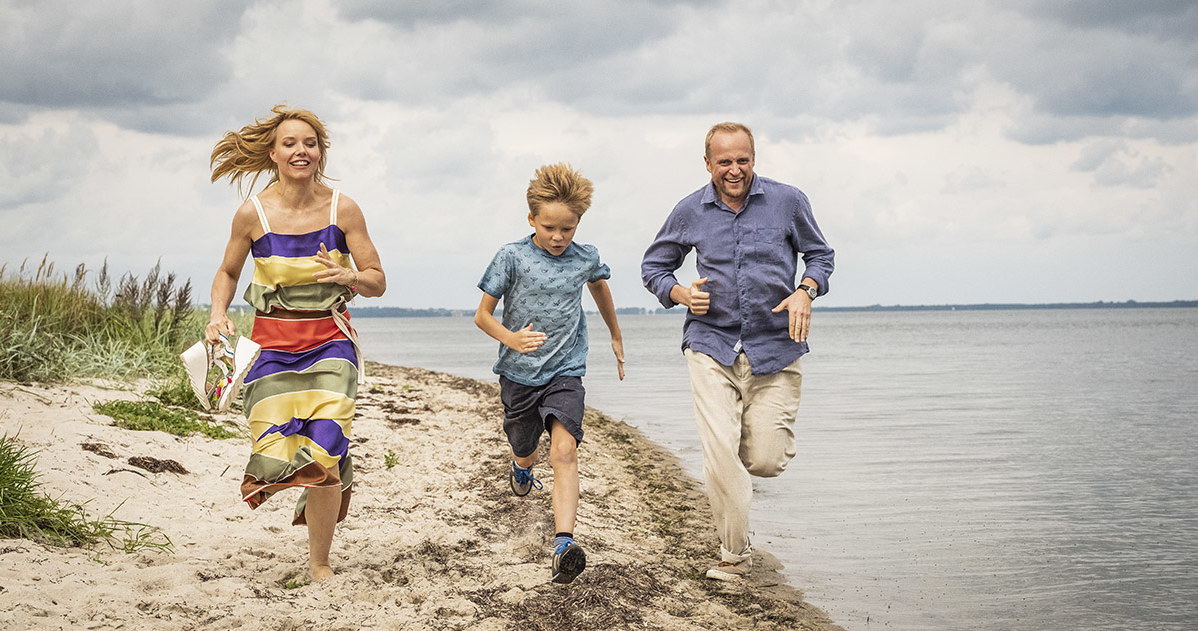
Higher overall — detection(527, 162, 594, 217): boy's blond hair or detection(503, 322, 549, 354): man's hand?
detection(527, 162, 594, 217): boy's blond hair

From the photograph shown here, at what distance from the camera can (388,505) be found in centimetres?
654

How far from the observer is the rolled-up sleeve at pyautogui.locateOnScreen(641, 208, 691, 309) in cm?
551

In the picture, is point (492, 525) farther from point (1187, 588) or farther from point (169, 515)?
point (1187, 588)

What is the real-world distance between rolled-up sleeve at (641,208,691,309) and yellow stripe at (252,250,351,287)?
1.97 metres

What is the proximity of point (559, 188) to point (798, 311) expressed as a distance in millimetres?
1447

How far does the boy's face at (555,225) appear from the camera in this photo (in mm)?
4984

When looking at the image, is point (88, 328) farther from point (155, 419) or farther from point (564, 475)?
point (564, 475)

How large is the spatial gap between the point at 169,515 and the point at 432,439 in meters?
3.67

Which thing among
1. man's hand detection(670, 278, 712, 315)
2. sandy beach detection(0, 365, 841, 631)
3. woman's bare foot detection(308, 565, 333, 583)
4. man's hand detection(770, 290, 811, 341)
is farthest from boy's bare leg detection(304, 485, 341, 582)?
man's hand detection(770, 290, 811, 341)

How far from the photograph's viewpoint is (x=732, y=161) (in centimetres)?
518

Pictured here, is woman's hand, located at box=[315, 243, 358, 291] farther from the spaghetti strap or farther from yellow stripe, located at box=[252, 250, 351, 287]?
the spaghetti strap

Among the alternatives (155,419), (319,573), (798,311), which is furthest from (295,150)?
(155,419)

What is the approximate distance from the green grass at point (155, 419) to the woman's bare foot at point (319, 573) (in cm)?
349

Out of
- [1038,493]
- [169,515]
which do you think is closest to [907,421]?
[1038,493]
